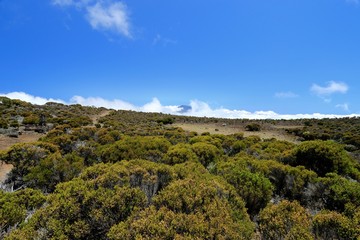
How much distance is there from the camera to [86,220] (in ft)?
18.0

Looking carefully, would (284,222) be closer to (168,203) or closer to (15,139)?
(168,203)

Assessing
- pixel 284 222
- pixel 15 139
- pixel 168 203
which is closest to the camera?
pixel 168 203

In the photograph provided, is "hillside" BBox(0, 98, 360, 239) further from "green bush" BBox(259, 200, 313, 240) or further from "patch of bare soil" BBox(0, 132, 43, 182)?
"patch of bare soil" BBox(0, 132, 43, 182)

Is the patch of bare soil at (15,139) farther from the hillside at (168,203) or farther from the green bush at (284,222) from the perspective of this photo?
the green bush at (284,222)

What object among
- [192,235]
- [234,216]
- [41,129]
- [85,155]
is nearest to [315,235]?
[234,216]

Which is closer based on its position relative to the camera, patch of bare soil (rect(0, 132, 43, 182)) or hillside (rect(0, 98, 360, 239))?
hillside (rect(0, 98, 360, 239))

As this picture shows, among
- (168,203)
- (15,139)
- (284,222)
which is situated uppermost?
(168,203)

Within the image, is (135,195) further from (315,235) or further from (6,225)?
(315,235)

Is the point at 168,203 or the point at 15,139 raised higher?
the point at 168,203

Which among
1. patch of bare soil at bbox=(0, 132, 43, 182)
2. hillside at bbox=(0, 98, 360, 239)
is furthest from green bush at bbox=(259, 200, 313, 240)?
patch of bare soil at bbox=(0, 132, 43, 182)

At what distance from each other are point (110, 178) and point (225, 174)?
4.64m

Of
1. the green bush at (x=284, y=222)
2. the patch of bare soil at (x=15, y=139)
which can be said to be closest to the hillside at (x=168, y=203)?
the green bush at (x=284, y=222)

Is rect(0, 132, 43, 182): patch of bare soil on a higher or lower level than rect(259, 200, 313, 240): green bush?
lower

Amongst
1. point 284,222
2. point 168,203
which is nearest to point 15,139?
point 168,203
